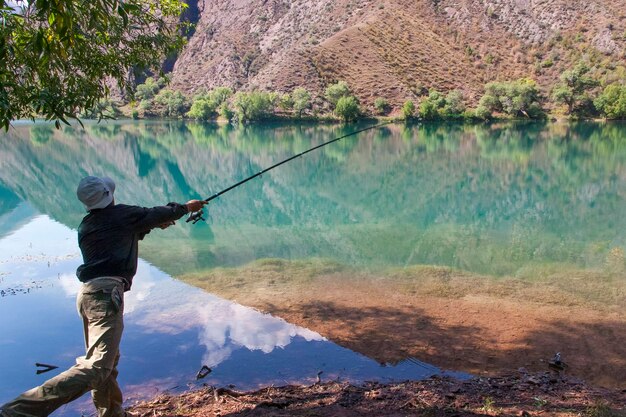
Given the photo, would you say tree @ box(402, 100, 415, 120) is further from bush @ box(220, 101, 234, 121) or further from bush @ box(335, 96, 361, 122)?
bush @ box(220, 101, 234, 121)

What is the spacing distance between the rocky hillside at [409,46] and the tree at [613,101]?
10.2m

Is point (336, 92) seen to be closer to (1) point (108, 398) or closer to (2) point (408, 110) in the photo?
(2) point (408, 110)

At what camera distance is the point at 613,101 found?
2618 inches

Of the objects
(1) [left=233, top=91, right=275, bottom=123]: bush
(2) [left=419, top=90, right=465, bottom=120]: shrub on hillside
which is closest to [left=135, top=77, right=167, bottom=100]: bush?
(1) [left=233, top=91, right=275, bottom=123]: bush

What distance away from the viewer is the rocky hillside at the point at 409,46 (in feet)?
267

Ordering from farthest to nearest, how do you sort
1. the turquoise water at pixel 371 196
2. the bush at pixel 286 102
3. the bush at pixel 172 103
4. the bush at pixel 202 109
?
Result: the bush at pixel 172 103 < the bush at pixel 202 109 < the bush at pixel 286 102 < the turquoise water at pixel 371 196

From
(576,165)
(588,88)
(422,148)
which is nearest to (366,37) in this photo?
(588,88)

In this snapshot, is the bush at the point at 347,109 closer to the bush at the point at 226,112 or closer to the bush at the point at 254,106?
the bush at the point at 254,106

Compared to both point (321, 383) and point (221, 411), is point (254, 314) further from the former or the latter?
point (221, 411)

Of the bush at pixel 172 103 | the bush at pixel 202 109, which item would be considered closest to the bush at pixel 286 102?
the bush at pixel 202 109

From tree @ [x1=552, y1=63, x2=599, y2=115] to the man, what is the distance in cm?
7718

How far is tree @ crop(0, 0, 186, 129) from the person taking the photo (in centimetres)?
337

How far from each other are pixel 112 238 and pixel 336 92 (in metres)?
72.5

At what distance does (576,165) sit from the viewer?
31.3m
